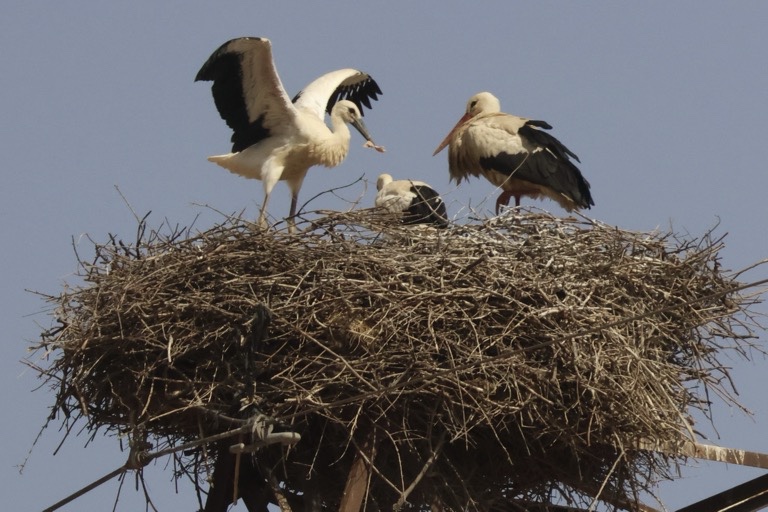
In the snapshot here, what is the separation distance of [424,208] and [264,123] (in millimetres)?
1310

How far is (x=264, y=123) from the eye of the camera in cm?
862

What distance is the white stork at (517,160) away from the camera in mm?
8398

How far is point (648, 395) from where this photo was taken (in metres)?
5.74

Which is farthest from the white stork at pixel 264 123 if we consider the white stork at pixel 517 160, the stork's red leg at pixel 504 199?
the stork's red leg at pixel 504 199

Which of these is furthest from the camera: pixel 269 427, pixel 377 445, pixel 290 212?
pixel 290 212

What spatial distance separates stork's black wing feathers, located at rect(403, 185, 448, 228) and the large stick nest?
1.04 metres

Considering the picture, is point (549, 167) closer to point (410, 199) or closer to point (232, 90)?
point (410, 199)

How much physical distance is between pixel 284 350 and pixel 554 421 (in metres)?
1.06

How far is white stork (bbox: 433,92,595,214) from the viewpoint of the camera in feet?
27.6

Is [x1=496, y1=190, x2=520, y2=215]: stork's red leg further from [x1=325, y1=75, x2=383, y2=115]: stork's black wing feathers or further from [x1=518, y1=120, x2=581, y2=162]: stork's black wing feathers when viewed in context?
[x1=325, y1=75, x2=383, y2=115]: stork's black wing feathers

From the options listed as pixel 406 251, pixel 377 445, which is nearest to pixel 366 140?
pixel 406 251

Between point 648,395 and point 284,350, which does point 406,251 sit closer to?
point 284,350

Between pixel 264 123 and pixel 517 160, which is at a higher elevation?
pixel 264 123

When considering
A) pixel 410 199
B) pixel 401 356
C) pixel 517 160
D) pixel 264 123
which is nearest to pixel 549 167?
pixel 517 160
